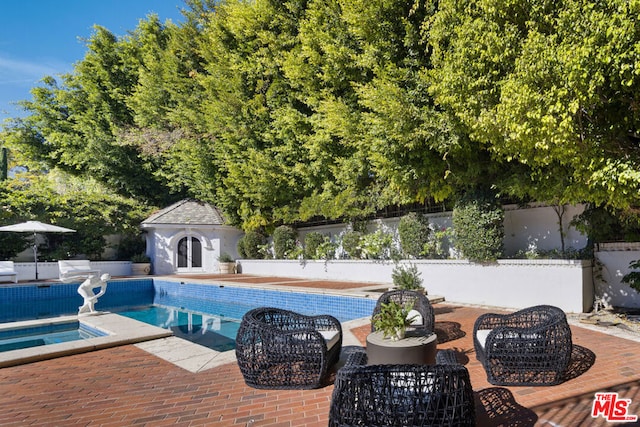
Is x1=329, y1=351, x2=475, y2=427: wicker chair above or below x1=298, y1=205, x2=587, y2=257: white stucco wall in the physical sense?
below

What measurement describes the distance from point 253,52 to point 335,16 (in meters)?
5.76

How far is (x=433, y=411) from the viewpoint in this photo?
2527 mm

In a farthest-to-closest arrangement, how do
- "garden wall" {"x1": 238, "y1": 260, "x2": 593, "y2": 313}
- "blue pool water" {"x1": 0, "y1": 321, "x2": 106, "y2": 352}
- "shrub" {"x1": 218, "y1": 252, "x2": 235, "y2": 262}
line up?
"shrub" {"x1": 218, "y1": 252, "x2": 235, "y2": 262} → "garden wall" {"x1": 238, "y1": 260, "x2": 593, "y2": 313} → "blue pool water" {"x1": 0, "y1": 321, "x2": 106, "y2": 352}

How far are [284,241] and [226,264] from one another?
402 centimetres

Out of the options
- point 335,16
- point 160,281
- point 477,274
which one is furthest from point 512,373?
A: point 160,281

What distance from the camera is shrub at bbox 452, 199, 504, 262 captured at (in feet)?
30.6

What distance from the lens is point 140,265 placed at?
1894 centimetres

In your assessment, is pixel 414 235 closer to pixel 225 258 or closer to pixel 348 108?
pixel 348 108

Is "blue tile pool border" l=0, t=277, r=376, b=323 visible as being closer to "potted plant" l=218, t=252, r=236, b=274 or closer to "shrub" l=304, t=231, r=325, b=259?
"potted plant" l=218, t=252, r=236, b=274

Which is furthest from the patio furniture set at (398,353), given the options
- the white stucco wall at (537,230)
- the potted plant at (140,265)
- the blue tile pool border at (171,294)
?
the potted plant at (140,265)

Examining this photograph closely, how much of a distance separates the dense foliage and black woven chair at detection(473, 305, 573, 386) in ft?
9.49

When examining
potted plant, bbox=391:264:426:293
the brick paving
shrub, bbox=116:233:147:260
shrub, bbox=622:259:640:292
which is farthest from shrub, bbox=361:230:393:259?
shrub, bbox=116:233:147:260

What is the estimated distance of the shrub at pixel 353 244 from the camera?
46.5 feet

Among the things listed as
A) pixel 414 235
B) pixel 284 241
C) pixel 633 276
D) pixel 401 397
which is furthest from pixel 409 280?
pixel 401 397
